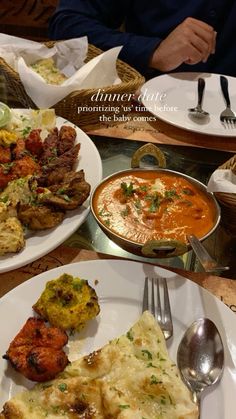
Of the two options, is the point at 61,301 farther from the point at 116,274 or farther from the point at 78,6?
the point at 78,6

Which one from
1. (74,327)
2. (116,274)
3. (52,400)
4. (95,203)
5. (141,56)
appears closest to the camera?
(52,400)

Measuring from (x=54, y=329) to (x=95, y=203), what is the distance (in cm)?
60

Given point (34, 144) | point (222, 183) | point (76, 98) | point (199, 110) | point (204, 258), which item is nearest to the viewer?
point (204, 258)

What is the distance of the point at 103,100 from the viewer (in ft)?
8.44

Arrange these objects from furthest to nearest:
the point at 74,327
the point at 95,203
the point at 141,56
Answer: the point at 141,56 < the point at 95,203 < the point at 74,327

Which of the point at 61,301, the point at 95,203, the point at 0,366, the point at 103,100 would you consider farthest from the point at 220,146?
the point at 0,366

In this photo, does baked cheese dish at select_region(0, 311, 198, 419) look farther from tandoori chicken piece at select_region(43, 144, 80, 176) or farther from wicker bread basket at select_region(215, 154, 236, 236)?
tandoori chicken piece at select_region(43, 144, 80, 176)

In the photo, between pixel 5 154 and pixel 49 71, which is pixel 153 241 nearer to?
pixel 5 154

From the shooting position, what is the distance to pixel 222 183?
1.83 m

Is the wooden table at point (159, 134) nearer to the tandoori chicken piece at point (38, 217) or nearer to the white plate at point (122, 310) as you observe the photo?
the tandoori chicken piece at point (38, 217)

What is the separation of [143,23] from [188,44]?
62 cm


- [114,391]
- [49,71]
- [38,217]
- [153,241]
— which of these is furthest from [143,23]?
[114,391]

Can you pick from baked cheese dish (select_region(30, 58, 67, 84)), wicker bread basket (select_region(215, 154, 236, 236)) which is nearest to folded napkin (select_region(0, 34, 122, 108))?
baked cheese dish (select_region(30, 58, 67, 84))

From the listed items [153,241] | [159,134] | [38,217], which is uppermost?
[153,241]
